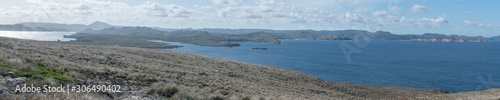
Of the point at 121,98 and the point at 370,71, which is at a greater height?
the point at 121,98

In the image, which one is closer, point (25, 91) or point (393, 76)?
point (25, 91)

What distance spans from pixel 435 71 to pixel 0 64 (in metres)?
98.3

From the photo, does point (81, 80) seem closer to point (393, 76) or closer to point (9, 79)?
point (9, 79)

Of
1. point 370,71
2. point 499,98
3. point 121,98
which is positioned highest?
point 121,98

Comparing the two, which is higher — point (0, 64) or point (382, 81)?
point (0, 64)

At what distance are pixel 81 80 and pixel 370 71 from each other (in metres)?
85.6

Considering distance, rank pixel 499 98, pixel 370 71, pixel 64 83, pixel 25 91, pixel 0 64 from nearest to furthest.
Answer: pixel 25 91 → pixel 64 83 → pixel 0 64 → pixel 499 98 → pixel 370 71

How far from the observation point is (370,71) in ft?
303

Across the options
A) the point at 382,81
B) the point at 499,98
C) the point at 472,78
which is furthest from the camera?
the point at 472,78

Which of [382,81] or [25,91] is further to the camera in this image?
[382,81]

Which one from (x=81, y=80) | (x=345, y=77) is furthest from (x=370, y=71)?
(x=81, y=80)

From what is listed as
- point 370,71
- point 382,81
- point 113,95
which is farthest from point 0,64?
point 370,71

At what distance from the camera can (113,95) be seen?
11.9 metres

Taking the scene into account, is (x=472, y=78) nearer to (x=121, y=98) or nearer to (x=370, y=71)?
(x=370, y=71)
